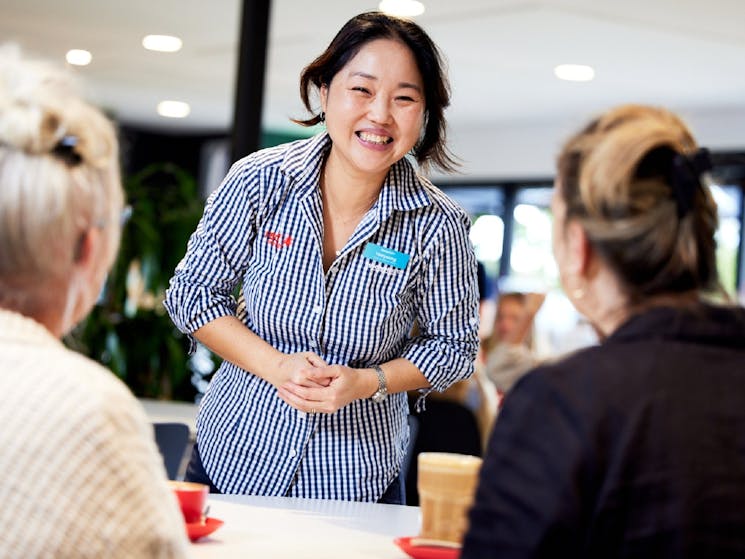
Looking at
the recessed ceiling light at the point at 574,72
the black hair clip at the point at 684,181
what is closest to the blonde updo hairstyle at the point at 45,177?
the black hair clip at the point at 684,181

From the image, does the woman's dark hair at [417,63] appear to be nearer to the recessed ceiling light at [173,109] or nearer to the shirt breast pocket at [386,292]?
the shirt breast pocket at [386,292]

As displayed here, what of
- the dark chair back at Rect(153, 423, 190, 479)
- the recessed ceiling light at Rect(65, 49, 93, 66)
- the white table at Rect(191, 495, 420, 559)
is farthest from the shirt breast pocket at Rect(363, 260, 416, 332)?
the recessed ceiling light at Rect(65, 49, 93, 66)

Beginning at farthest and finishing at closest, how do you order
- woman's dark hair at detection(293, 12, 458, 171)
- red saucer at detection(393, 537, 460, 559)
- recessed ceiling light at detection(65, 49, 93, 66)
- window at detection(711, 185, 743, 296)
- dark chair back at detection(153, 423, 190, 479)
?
window at detection(711, 185, 743, 296)
recessed ceiling light at detection(65, 49, 93, 66)
dark chair back at detection(153, 423, 190, 479)
woman's dark hair at detection(293, 12, 458, 171)
red saucer at detection(393, 537, 460, 559)

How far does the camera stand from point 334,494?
230cm

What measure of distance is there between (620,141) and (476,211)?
1138cm

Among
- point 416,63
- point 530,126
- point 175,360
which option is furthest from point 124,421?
point 530,126

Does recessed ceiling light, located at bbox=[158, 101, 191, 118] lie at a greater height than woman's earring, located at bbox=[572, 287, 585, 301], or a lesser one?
greater

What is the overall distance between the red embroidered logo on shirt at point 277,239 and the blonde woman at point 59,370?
1059mm

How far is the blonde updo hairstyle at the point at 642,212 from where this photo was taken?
1275 mm

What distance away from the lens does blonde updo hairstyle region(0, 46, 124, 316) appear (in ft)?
3.85

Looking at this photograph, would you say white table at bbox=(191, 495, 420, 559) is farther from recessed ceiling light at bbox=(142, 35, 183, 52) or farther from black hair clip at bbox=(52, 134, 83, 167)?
recessed ceiling light at bbox=(142, 35, 183, 52)

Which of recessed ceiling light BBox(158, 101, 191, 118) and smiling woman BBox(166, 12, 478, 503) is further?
recessed ceiling light BBox(158, 101, 191, 118)

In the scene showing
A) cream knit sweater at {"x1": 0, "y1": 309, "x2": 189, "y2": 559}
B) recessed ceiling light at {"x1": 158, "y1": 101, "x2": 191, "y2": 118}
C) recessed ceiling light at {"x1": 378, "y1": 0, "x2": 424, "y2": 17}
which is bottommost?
cream knit sweater at {"x1": 0, "y1": 309, "x2": 189, "y2": 559}

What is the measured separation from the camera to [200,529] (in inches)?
65.4
